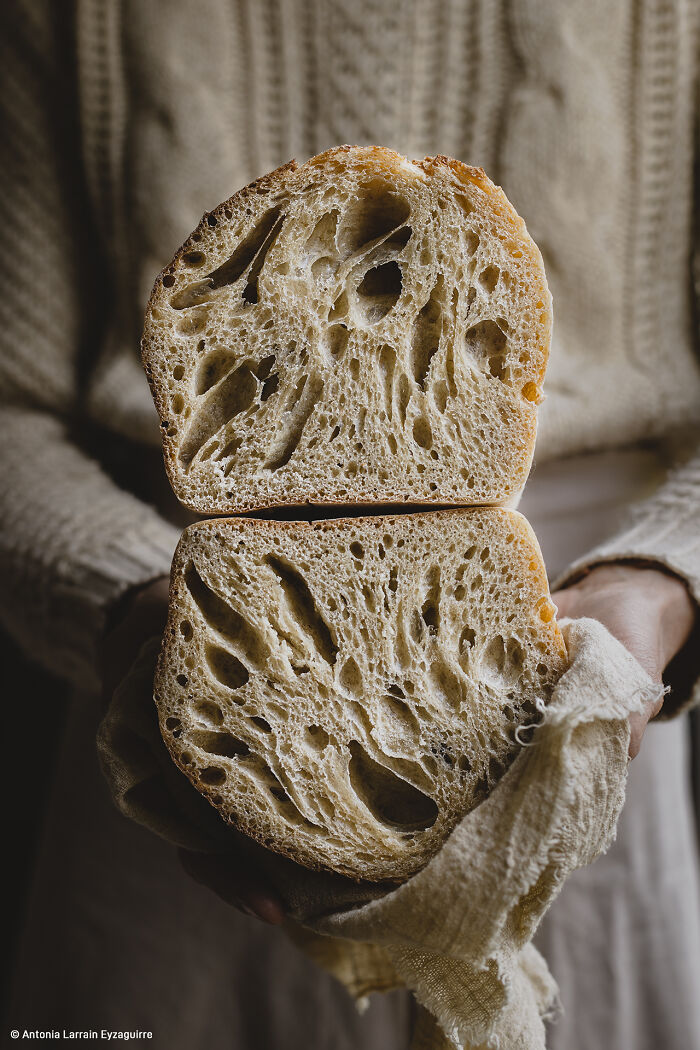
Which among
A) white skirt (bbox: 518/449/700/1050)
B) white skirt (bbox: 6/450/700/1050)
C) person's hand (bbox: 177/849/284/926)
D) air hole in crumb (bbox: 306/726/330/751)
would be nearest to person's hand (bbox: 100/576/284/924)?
person's hand (bbox: 177/849/284/926)

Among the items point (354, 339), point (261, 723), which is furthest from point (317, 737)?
point (354, 339)

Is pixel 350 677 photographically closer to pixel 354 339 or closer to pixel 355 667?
pixel 355 667

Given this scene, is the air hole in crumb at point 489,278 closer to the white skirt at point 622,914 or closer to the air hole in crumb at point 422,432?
the air hole in crumb at point 422,432

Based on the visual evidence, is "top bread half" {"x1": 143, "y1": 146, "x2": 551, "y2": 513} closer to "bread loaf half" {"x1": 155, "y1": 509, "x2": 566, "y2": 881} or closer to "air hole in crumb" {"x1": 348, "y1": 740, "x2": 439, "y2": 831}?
"bread loaf half" {"x1": 155, "y1": 509, "x2": 566, "y2": 881}

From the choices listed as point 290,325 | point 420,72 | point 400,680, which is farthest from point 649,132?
point 400,680

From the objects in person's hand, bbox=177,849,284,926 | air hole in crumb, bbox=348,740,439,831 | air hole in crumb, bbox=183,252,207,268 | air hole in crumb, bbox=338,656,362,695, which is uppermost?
air hole in crumb, bbox=183,252,207,268

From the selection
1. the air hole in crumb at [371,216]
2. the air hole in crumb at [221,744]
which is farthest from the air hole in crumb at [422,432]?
the air hole in crumb at [221,744]

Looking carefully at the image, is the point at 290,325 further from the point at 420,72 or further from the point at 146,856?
the point at 146,856
